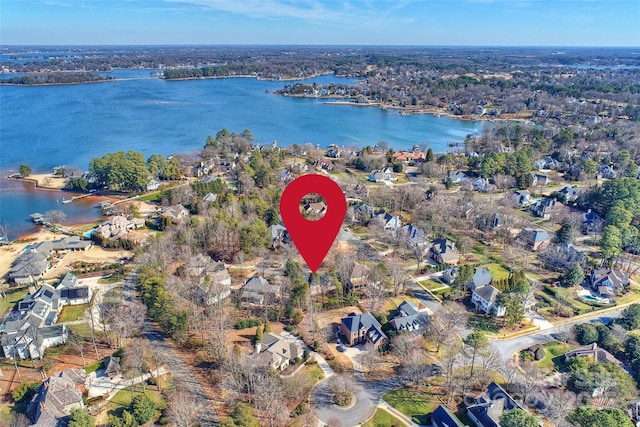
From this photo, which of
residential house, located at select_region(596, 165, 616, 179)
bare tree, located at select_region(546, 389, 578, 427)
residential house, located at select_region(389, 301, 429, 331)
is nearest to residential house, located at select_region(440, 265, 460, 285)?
residential house, located at select_region(389, 301, 429, 331)

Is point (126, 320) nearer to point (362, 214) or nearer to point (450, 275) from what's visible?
point (450, 275)

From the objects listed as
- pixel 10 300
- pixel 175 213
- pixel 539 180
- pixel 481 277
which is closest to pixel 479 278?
pixel 481 277

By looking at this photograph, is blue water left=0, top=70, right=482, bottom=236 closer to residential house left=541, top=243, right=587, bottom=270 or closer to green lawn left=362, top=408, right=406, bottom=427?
green lawn left=362, top=408, right=406, bottom=427

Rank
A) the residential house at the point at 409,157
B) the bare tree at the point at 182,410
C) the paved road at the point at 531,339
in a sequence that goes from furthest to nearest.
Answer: the residential house at the point at 409,157 → the paved road at the point at 531,339 → the bare tree at the point at 182,410

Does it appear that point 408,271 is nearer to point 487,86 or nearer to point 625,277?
point 625,277

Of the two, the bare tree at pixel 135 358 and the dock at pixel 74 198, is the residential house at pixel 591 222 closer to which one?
the bare tree at pixel 135 358

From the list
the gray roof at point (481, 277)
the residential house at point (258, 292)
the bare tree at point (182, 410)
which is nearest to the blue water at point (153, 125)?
the residential house at point (258, 292)
